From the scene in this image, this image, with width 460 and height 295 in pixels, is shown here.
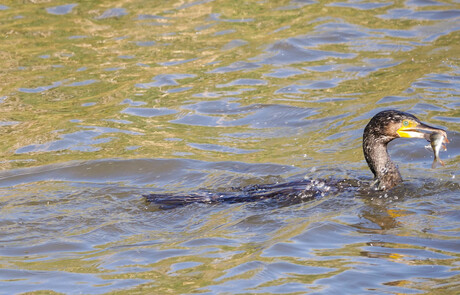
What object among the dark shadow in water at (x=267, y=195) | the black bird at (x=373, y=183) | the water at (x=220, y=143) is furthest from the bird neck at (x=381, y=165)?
the dark shadow in water at (x=267, y=195)

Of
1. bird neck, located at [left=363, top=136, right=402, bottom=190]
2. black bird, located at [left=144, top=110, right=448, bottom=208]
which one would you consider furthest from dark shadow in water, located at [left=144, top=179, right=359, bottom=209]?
bird neck, located at [left=363, top=136, right=402, bottom=190]

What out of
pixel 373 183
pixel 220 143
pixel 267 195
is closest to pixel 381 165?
pixel 373 183

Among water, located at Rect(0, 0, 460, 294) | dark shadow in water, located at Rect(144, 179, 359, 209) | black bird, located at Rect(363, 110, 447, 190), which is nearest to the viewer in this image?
water, located at Rect(0, 0, 460, 294)

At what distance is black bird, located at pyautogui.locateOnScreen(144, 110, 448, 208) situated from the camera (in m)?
7.67

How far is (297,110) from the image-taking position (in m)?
10.3

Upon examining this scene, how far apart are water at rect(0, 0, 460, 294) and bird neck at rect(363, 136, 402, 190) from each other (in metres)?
0.12

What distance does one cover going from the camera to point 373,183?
26.2 feet

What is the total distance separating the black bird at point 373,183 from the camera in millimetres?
7672

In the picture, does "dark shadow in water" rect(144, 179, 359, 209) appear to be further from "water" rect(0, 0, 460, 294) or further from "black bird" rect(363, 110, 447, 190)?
"black bird" rect(363, 110, 447, 190)

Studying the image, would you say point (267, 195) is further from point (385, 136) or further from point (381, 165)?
point (385, 136)

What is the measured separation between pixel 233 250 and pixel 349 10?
27.1 ft

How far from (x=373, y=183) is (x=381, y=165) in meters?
0.20

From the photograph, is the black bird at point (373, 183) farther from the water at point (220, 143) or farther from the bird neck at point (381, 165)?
the water at point (220, 143)

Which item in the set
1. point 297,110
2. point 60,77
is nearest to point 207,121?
point 297,110
